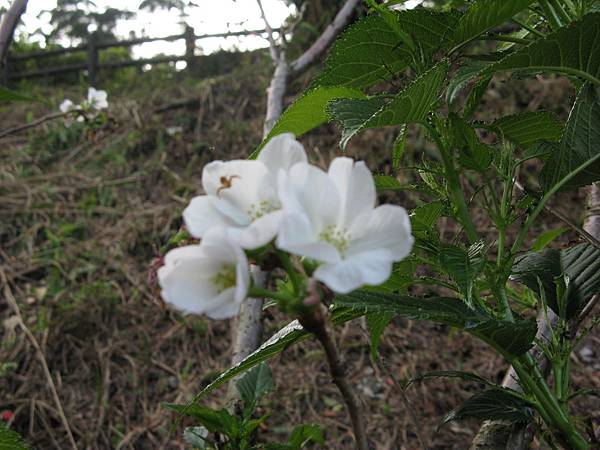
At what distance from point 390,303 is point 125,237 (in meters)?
2.65

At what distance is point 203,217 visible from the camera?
50cm

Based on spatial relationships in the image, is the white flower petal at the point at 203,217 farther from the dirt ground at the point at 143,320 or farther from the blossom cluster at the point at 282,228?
the dirt ground at the point at 143,320

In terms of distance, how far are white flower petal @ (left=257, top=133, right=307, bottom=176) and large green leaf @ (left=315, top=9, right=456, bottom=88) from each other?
0.81 feet

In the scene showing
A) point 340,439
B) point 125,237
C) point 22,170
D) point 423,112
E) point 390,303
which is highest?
point 423,112

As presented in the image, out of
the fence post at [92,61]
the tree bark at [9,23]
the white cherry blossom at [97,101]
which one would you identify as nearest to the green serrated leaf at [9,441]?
the tree bark at [9,23]

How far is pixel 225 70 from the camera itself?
15.8 feet

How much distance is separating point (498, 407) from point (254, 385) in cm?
41

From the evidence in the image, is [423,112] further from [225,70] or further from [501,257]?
[225,70]

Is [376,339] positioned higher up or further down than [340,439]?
higher up

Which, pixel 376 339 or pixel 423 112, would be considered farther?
pixel 376 339

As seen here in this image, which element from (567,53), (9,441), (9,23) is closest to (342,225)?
(567,53)

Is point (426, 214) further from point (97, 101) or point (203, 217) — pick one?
point (97, 101)

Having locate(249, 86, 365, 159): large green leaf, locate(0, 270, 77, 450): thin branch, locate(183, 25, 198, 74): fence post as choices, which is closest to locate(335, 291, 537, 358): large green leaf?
locate(249, 86, 365, 159): large green leaf

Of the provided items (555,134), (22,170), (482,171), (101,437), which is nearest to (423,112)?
(482,171)
